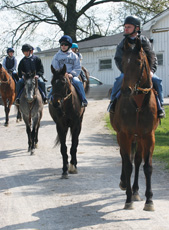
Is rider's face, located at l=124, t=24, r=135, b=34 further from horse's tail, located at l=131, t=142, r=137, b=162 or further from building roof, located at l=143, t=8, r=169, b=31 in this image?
building roof, located at l=143, t=8, r=169, b=31

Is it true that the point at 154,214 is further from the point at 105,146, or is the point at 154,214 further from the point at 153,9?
the point at 153,9

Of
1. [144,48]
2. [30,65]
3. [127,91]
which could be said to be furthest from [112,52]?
[127,91]

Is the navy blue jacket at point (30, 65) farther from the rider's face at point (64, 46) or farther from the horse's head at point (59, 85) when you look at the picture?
the horse's head at point (59, 85)

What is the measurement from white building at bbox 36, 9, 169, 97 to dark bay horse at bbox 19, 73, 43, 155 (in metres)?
19.4

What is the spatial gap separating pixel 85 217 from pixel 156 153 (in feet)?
18.9

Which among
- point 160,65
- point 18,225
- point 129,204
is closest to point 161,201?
point 129,204

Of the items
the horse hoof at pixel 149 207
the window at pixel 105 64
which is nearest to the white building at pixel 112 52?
the window at pixel 105 64

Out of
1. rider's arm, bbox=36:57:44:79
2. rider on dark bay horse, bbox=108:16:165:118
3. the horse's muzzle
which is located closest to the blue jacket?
rider on dark bay horse, bbox=108:16:165:118

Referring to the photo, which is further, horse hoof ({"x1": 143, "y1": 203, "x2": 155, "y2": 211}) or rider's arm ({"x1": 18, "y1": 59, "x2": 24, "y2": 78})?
rider's arm ({"x1": 18, "y1": 59, "x2": 24, "y2": 78})

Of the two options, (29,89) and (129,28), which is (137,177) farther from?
(29,89)

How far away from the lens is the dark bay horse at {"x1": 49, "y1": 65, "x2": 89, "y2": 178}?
355 inches

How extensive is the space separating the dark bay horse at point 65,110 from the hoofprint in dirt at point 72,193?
51 cm

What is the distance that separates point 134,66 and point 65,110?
3571 mm

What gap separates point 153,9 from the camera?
38688 millimetres
